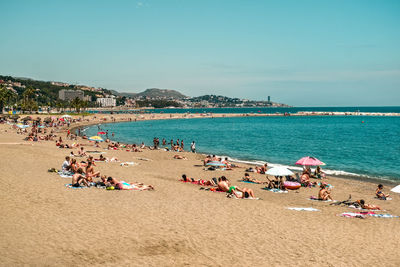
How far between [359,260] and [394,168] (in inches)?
935

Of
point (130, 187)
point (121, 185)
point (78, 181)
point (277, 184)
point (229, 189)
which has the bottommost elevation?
point (277, 184)

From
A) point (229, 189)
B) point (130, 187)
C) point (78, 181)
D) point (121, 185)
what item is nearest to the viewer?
point (78, 181)

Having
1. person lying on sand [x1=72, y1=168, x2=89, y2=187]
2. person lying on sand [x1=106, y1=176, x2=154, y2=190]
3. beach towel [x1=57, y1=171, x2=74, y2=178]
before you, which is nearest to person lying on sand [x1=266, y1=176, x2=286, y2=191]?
person lying on sand [x1=106, y1=176, x2=154, y2=190]

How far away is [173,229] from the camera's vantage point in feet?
31.4

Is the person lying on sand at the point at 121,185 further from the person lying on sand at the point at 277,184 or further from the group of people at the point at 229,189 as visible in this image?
the person lying on sand at the point at 277,184

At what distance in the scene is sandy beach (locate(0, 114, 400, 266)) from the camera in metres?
7.65

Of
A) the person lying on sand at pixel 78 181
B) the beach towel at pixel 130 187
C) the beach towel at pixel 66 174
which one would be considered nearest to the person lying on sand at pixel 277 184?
the beach towel at pixel 130 187

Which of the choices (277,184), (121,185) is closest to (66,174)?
(121,185)

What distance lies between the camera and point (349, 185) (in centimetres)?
2042

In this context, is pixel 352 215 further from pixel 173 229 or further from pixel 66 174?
pixel 66 174

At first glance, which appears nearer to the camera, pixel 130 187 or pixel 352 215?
pixel 352 215

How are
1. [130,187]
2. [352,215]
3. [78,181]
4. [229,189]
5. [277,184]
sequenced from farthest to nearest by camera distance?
[277,184]
[229,189]
[130,187]
[78,181]
[352,215]

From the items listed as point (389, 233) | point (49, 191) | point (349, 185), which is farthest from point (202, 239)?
point (349, 185)

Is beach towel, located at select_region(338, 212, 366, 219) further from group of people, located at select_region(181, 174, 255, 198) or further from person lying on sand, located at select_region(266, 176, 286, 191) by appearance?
person lying on sand, located at select_region(266, 176, 286, 191)
